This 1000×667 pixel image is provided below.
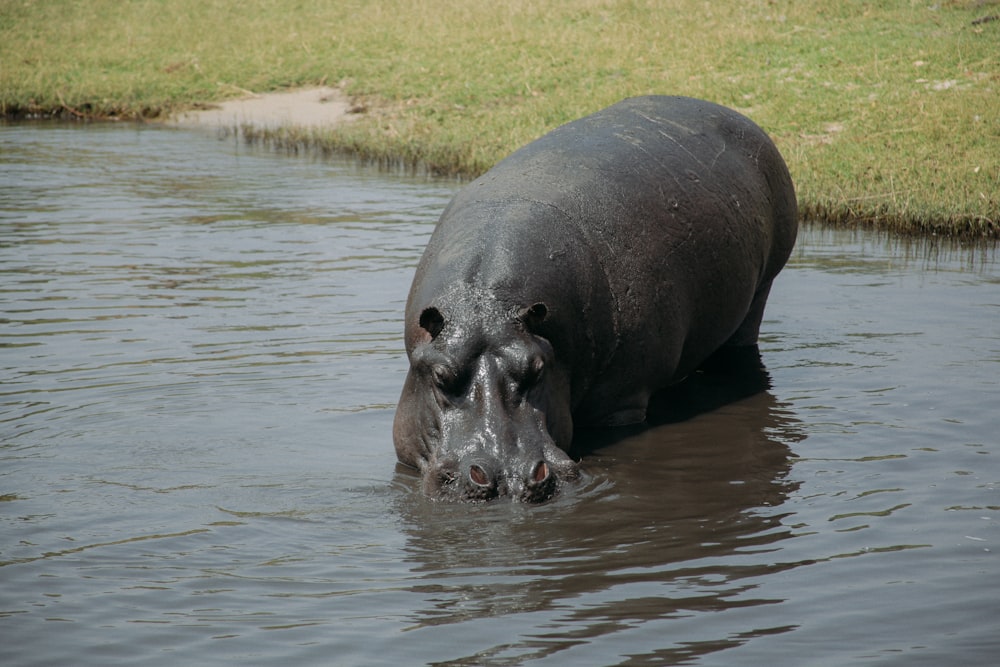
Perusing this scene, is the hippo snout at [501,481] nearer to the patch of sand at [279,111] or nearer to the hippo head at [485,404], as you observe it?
the hippo head at [485,404]

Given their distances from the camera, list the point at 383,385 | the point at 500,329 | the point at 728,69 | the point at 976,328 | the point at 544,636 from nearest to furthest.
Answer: the point at 544,636 < the point at 500,329 < the point at 383,385 < the point at 976,328 < the point at 728,69

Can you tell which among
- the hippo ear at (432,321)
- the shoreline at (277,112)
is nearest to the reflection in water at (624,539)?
the hippo ear at (432,321)

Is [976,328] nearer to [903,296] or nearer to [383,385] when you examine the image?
[903,296]

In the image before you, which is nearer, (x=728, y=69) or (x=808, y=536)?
(x=808, y=536)

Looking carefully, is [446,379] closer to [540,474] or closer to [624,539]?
[540,474]

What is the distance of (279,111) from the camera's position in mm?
23000

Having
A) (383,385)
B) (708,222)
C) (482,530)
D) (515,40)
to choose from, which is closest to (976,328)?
(708,222)

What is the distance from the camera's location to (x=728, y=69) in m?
20.5

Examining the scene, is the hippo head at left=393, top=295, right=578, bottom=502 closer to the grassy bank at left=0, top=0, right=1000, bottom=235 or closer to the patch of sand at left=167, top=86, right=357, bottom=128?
the grassy bank at left=0, top=0, right=1000, bottom=235

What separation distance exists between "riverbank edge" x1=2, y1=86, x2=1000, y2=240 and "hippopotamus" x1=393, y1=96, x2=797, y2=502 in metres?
4.34

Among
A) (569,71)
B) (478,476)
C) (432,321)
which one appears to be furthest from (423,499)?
(569,71)

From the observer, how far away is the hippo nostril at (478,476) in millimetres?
5512

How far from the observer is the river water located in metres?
4.42

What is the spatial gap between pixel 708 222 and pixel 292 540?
3.36m
